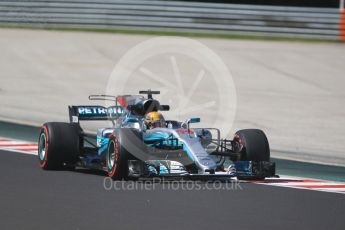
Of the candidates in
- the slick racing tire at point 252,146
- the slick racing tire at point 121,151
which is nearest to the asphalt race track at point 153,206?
the slick racing tire at point 121,151

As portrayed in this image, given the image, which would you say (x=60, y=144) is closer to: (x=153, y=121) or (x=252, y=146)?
(x=153, y=121)

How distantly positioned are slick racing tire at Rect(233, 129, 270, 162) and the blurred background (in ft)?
8.01

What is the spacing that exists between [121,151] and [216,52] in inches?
601

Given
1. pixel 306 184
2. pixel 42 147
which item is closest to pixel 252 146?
pixel 306 184

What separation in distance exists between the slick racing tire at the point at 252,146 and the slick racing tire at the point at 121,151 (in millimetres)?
1512

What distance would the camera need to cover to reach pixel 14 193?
11.3 m

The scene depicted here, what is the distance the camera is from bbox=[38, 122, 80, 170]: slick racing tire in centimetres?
1298

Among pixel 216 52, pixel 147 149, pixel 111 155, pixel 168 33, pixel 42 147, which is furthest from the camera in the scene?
pixel 168 33

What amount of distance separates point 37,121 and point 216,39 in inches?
459

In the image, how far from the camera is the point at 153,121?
12875 mm

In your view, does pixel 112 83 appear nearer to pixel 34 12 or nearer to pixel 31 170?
pixel 34 12

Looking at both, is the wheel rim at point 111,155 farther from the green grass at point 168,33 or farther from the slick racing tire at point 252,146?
the green grass at point 168,33

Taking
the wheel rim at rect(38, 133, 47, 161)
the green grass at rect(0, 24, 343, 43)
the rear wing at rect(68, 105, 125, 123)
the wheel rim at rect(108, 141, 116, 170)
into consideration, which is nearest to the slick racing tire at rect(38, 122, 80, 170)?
the wheel rim at rect(38, 133, 47, 161)

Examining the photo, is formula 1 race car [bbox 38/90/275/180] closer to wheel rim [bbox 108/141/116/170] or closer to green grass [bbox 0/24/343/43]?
wheel rim [bbox 108/141/116/170]
